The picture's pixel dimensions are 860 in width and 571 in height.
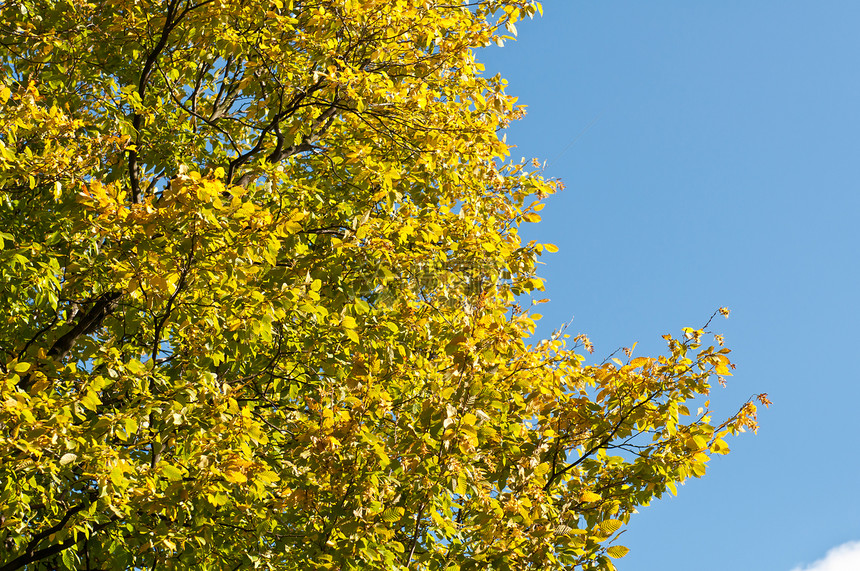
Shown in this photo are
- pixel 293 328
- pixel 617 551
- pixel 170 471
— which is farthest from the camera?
pixel 293 328

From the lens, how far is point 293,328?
7.47m

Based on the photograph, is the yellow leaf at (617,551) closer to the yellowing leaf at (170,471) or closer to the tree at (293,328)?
the tree at (293,328)

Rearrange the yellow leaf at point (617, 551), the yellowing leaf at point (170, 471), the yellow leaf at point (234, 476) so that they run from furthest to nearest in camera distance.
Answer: the yellow leaf at point (617, 551) → the yellowing leaf at point (170, 471) → the yellow leaf at point (234, 476)

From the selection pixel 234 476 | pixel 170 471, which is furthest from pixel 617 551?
pixel 170 471

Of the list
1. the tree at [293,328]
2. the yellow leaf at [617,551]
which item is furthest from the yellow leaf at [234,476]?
the yellow leaf at [617,551]

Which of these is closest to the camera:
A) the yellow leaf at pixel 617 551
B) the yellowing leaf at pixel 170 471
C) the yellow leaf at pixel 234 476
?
the yellow leaf at pixel 234 476

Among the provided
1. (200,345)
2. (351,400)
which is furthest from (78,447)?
(351,400)

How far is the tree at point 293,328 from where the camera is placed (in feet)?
17.8

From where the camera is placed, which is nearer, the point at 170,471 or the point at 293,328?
the point at 170,471

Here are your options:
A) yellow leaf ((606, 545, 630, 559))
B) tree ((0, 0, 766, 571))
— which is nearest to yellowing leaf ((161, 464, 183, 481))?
tree ((0, 0, 766, 571))

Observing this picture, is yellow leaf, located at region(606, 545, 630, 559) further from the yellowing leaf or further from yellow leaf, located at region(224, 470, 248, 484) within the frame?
the yellowing leaf

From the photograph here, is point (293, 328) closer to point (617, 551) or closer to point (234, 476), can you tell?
point (234, 476)

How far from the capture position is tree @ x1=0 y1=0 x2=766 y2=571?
5422 millimetres

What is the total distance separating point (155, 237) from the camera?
5.87 meters
